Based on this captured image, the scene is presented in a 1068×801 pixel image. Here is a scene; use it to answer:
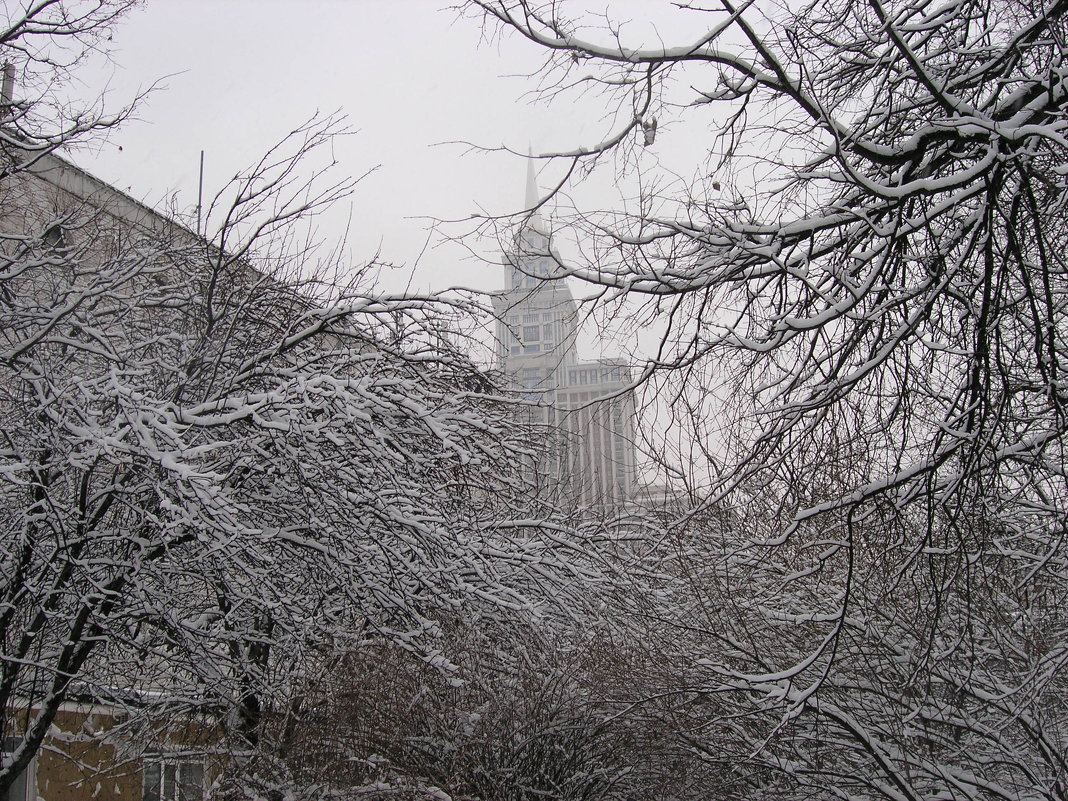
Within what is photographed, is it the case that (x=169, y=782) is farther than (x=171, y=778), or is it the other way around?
(x=169, y=782)

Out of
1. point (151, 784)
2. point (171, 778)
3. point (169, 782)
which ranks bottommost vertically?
point (151, 784)

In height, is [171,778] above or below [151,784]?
above

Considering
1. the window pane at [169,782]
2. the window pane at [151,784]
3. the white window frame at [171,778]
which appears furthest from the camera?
the window pane at [151,784]

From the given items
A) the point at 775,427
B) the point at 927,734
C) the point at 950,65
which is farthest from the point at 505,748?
the point at 950,65

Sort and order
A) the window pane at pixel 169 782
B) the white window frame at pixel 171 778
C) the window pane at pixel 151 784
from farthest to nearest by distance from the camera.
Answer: the window pane at pixel 151 784
the window pane at pixel 169 782
the white window frame at pixel 171 778

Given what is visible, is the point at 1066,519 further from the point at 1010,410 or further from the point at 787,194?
the point at 787,194

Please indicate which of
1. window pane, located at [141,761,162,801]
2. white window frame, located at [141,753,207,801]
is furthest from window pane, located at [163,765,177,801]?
window pane, located at [141,761,162,801]

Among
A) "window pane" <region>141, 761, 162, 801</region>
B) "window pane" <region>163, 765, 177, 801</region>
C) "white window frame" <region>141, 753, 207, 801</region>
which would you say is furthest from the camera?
"window pane" <region>141, 761, 162, 801</region>

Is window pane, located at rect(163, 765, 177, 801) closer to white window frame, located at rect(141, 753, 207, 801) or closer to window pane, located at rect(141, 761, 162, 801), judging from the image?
white window frame, located at rect(141, 753, 207, 801)

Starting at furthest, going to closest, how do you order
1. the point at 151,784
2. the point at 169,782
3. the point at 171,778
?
the point at 151,784
the point at 169,782
the point at 171,778

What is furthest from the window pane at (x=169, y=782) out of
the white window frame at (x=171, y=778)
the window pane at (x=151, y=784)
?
the window pane at (x=151, y=784)

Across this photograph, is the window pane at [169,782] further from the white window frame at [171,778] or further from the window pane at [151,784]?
the window pane at [151,784]

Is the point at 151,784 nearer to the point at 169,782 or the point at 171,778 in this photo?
the point at 169,782

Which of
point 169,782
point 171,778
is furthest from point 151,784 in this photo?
point 171,778
